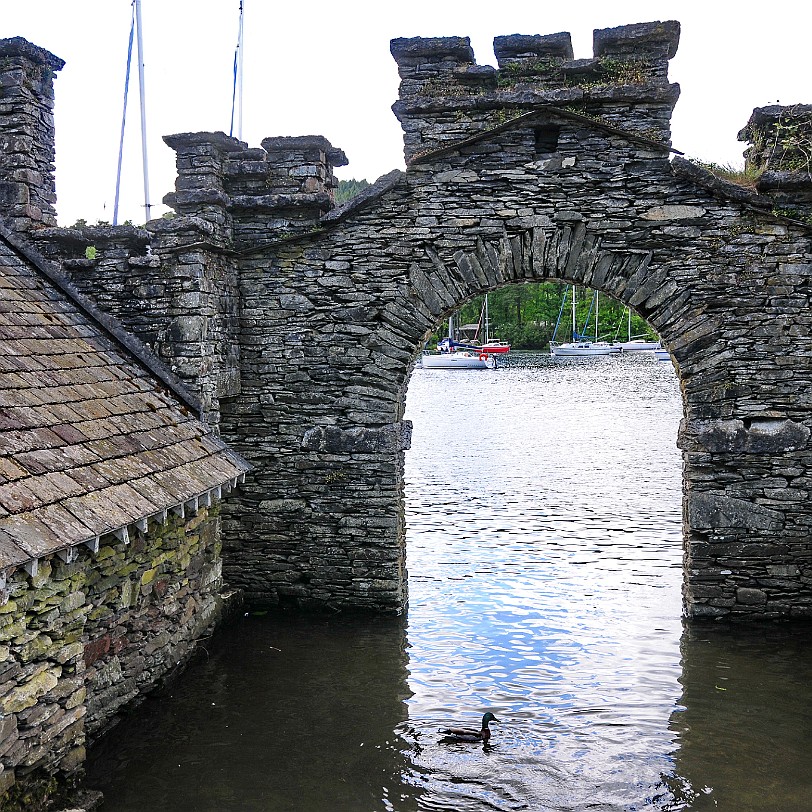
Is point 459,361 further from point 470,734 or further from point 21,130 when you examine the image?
point 470,734

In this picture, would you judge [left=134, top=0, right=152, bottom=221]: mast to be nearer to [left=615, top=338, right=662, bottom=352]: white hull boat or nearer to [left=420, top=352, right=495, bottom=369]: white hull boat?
[left=420, top=352, right=495, bottom=369]: white hull boat

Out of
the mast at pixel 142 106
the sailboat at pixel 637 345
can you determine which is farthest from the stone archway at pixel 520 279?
the sailboat at pixel 637 345

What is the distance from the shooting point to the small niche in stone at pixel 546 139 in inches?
317

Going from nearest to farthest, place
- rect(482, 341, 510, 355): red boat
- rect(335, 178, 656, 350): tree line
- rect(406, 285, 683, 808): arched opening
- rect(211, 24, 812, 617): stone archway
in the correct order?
1. rect(406, 285, 683, 808): arched opening
2. rect(211, 24, 812, 617): stone archway
3. rect(482, 341, 510, 355): red boat
4. rect(335, 178, 656, 350): tree line

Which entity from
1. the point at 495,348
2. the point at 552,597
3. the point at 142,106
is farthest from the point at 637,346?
the point at 552,597

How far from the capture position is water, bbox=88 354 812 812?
561 cm

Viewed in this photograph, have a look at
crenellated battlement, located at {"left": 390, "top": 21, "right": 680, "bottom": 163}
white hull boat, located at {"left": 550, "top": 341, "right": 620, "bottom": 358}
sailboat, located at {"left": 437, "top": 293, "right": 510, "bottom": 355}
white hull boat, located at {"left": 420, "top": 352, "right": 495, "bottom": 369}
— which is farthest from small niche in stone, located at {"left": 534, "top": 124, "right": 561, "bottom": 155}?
white hull boat, located at {"left": 550, "top": 341, "right": 620, "bottom": 358}

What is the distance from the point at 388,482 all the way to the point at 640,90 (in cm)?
431

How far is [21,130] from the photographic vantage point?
830 centimetres

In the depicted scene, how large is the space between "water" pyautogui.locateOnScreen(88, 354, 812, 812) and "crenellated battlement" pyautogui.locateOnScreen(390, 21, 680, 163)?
4.57m

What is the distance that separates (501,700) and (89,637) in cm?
317

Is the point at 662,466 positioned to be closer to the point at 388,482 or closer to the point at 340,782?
the point at 388,482

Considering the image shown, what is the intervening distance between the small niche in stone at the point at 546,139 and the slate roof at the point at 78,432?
3993 millimetres

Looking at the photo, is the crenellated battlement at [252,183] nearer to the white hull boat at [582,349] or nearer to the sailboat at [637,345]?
the white hull boat at [582,349]
